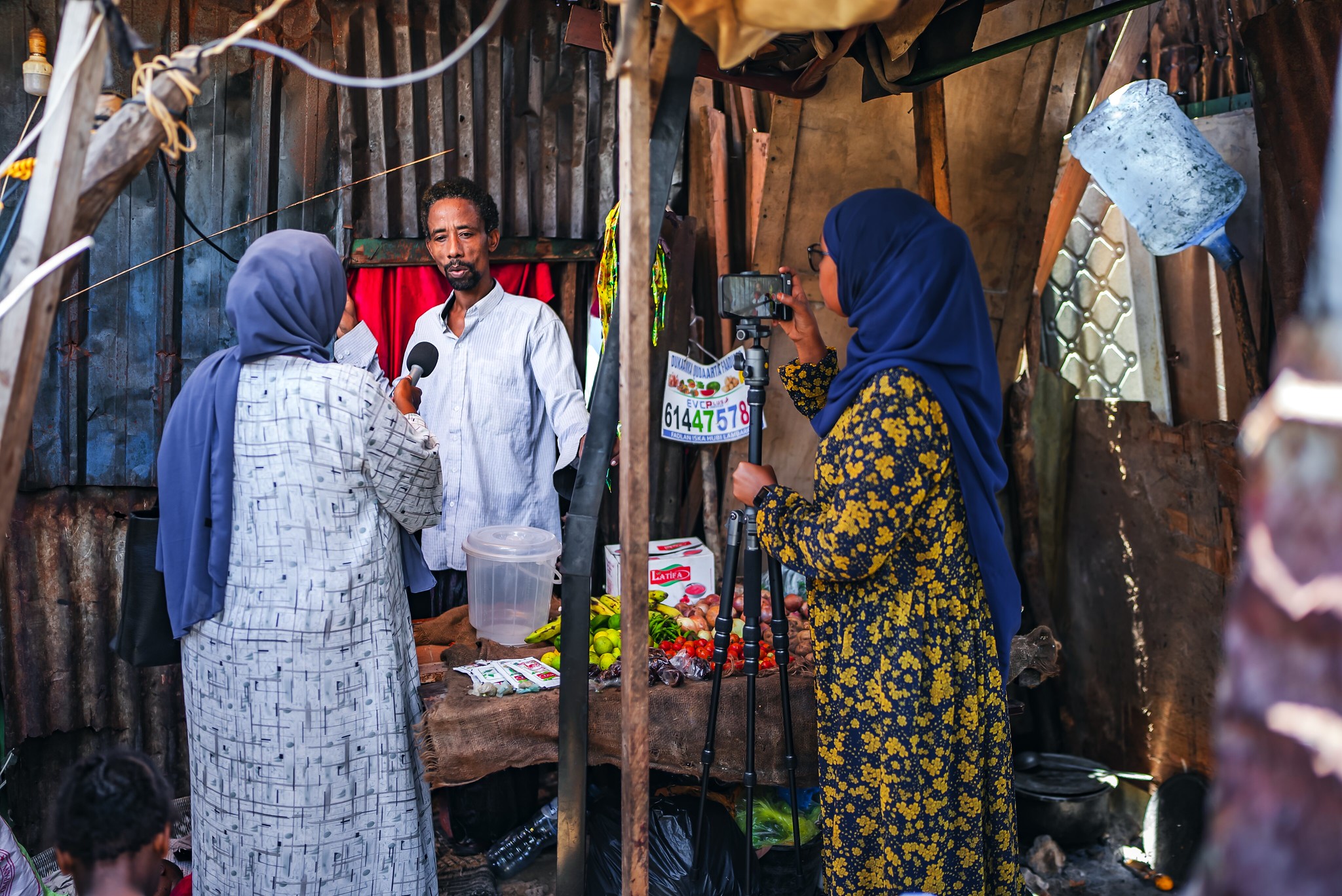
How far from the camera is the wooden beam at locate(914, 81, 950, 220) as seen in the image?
330 centimetres

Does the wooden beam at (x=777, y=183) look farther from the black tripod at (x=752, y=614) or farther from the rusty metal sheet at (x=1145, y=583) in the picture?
the rusty metal sheet at (x=1145, y=583)

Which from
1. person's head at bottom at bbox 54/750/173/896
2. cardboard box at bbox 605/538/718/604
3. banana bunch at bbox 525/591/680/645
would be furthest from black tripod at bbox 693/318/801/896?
person's head at bottom at bbox 54/750/173/896

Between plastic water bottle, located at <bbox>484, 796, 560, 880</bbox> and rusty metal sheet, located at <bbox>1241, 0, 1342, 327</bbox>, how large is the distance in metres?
3.14

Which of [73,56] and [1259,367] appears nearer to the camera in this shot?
[73,56]

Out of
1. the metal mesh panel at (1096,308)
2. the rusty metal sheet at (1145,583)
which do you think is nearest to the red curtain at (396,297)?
the metal mesh panel at (1096,308)

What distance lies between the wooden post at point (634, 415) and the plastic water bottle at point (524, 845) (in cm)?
155

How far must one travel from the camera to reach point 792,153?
3.69 metres

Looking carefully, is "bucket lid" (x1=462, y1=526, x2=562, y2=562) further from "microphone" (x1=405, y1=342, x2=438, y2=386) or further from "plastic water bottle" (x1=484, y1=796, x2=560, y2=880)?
"plastic water bottle" (x1=484, y1=796, x2=560, y2=880)

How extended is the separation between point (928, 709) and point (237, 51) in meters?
3.67

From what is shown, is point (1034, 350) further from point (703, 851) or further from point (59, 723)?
point (59, 723)

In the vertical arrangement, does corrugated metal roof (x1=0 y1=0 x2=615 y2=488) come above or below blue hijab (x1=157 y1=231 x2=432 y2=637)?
above

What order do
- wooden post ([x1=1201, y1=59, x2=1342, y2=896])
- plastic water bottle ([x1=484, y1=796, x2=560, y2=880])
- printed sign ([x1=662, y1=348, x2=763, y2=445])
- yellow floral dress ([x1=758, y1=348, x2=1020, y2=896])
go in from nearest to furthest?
wooden post ([x1=1201, y1=59, x2=1342, y2=896]) < yellow floral dress ([x1=758, y1=348, x2=1020, y2=896]) < plastic water bottle ([x1=484, y1=796, x2=560, y2=880]) < printed sign ([x1=662, y1=348, x2=763, y2=445])

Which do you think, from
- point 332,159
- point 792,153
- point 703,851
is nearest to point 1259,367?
point 792,153

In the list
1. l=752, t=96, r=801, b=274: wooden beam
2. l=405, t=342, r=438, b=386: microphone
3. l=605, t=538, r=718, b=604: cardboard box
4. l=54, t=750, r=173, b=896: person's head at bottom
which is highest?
l=752, t=96, r=801, b=274: wooden beam
